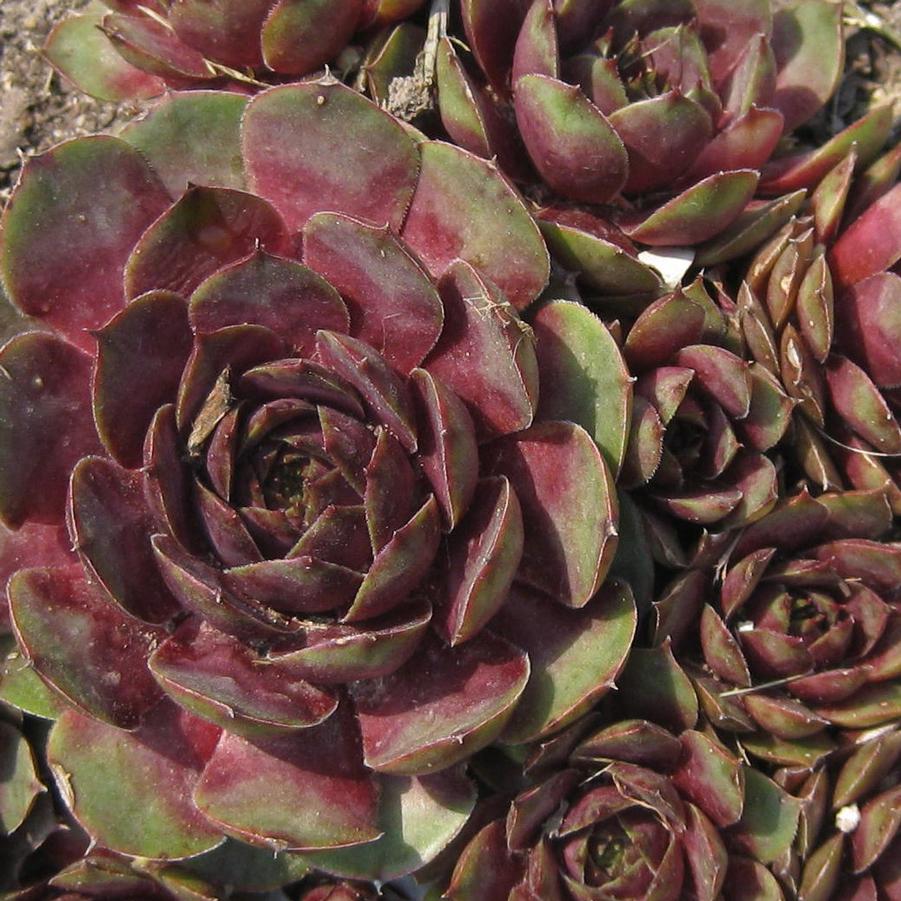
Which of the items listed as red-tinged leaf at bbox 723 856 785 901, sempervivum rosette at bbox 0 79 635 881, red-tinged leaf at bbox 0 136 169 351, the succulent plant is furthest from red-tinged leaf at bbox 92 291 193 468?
red-tinged leaf at bbox 723 856 785 901

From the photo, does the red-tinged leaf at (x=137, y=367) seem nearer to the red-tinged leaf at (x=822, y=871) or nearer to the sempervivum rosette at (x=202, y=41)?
the sempervivum rosette at (x=202, y=41)

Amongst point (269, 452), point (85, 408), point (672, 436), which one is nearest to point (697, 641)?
point (672, 436)

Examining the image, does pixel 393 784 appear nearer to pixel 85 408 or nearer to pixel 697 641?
pixel 697 641

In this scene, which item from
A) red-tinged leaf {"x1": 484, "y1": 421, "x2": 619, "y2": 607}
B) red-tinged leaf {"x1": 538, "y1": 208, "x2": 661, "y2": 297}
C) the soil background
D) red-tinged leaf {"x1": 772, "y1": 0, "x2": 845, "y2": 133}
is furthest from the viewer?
the soil background

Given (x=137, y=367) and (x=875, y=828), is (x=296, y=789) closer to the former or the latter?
(x=137, y=367)

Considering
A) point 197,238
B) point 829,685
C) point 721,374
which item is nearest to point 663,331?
point 721,374

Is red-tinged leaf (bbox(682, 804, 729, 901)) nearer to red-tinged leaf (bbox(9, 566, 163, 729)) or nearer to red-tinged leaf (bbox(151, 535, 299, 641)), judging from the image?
red-tinged leaf (bbox(151, 535, 299, 641))

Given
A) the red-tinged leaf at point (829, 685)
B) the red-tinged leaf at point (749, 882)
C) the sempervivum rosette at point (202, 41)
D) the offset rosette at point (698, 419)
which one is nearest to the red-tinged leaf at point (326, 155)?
the sempervivum rosette at point (202, 41)
